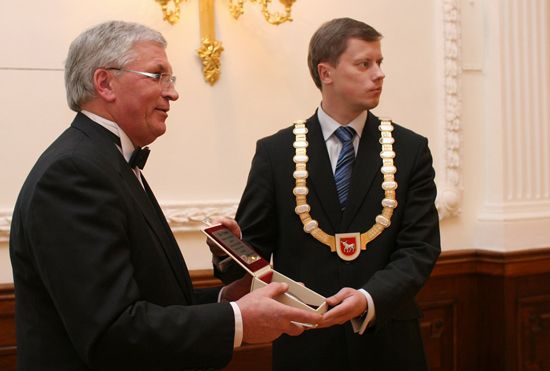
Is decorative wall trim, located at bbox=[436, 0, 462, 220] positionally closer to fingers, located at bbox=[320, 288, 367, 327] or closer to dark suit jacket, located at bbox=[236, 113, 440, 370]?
dark suit jacket, located at bbox=[236, 113, 440, 370]

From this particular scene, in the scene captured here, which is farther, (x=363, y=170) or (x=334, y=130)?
(x=334, y=130)

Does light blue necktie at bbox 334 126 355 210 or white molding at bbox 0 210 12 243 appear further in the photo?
white molding at bbox 0 210 12 243

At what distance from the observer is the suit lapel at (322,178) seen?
2850mm

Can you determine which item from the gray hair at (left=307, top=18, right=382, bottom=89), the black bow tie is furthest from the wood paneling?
the black bow tie

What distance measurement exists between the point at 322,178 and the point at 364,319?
57 cm

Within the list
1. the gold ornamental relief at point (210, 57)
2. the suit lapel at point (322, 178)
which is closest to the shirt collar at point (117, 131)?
the suit lapel at point (322, 178)

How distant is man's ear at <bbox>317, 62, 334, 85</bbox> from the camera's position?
3.05 m

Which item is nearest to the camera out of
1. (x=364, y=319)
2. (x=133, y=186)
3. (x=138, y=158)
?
(x=133, y=186)

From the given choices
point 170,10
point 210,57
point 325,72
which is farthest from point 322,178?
point 170,10

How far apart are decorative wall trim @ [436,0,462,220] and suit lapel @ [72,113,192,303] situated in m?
2.90

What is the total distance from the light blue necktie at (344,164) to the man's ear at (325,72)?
8.5 inches

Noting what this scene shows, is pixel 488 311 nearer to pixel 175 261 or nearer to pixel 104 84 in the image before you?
pixel 175 261

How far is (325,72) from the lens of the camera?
3.08 m

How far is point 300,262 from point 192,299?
2.31ft
